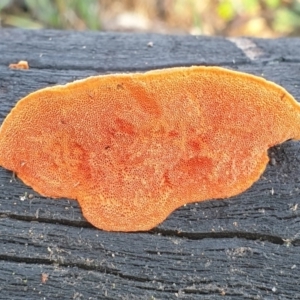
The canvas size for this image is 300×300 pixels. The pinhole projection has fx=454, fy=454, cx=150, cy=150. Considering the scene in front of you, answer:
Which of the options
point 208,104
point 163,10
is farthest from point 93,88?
point 163,10

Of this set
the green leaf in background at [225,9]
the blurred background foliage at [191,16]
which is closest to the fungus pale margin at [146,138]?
the blurred background foliage at [191,16]

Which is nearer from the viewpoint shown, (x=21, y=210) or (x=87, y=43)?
(x=21, y=210)

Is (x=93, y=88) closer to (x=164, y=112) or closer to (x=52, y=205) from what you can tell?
(x=164, y=112)

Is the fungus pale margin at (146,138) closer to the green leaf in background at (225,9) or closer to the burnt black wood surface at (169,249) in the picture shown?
the burnt black wood surface at (169,249)

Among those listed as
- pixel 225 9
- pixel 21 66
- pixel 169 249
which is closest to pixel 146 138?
pixel 169 249

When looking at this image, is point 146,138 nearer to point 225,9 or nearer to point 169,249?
point 169,249

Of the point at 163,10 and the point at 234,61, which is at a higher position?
the point at 234,61
